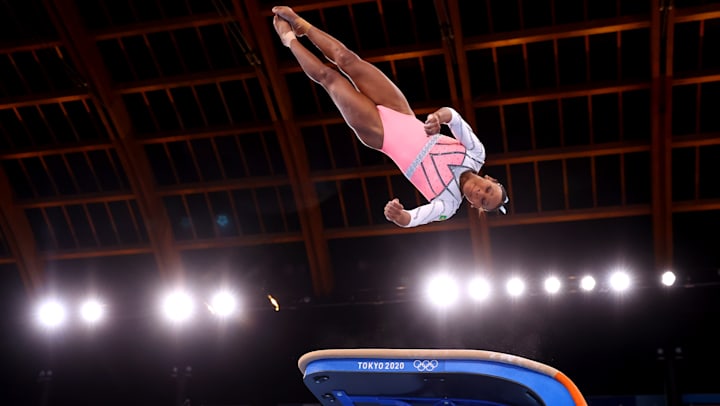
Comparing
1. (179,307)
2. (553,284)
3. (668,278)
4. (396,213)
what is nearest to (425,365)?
(396,213)

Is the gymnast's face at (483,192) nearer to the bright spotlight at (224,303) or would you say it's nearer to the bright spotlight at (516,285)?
the bright spotlight at (516,285)

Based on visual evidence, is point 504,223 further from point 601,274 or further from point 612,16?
point 612,16

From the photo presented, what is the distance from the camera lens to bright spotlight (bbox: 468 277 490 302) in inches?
676

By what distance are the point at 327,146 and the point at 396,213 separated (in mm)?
11035

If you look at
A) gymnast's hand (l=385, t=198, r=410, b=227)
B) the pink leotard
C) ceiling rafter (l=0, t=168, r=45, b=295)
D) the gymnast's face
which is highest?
ceiling rafter (l=0, t=168, r=45, b=295)

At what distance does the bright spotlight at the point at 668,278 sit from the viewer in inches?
659

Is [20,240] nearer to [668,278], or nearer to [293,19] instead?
[293,19]

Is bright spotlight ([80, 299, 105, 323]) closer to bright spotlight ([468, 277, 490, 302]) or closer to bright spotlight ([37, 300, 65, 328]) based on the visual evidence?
bright spotlight ([37, 300, 65, 328])

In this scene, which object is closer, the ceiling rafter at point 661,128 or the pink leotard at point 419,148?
the pink leotard at point 419,148

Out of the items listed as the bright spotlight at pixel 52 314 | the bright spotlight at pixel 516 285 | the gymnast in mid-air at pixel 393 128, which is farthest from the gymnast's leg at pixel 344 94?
the bright spotlight at pixel 52 314

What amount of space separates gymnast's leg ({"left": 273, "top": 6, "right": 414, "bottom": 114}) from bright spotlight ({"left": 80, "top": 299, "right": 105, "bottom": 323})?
13.2 metres

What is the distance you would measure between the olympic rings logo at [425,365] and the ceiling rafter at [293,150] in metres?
11.4

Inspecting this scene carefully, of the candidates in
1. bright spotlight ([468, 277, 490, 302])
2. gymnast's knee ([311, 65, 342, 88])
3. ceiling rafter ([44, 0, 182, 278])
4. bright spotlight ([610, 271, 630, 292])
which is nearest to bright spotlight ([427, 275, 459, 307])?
bright spotlight ([468, 277, 490, 302])

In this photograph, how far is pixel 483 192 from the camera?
7727 millimetres
